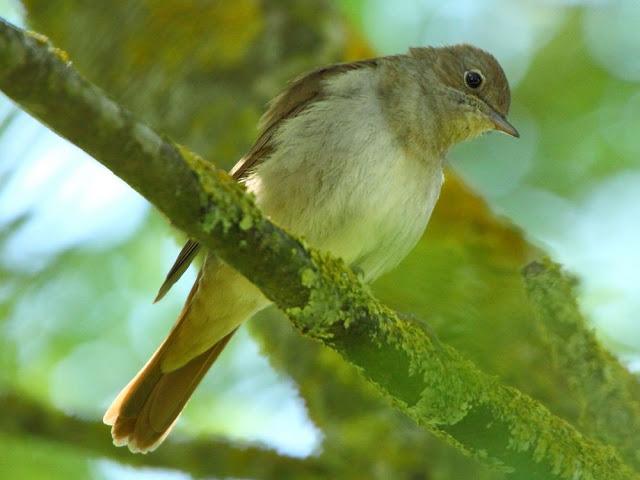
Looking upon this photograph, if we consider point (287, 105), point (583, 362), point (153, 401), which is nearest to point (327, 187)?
point (287, 105)

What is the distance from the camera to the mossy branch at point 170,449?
204 inches

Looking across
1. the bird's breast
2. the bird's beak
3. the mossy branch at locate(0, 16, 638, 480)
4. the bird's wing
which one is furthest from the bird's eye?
the mossy branch at locate(0, 16, 638, 480)

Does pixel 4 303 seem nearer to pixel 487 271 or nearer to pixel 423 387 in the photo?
pixel 487 271

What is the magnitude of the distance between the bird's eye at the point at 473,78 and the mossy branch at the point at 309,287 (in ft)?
9.07

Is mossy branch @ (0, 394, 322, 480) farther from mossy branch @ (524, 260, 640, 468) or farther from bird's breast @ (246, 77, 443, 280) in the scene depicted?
mossy branch @ (524, 260, 640, 468)

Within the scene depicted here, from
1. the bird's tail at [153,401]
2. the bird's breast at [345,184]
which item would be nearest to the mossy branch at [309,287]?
the bird's breast at [345,184]

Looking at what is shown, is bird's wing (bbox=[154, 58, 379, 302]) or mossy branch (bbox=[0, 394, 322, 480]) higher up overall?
bird's wing (bbox=[154, 58, 379, 302])

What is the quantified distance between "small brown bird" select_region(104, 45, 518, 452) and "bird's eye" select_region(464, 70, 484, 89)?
0.30 meters

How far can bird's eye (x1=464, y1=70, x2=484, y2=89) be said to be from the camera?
619 centimetres

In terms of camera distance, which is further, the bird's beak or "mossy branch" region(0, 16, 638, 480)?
the bird's beak

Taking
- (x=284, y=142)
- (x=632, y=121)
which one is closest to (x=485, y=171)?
(x=632, y=121)

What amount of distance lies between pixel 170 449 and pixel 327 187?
167 cm

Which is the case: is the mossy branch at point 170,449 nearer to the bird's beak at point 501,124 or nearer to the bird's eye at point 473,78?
the bird's beak at point 501,124

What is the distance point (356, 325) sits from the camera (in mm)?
3492
